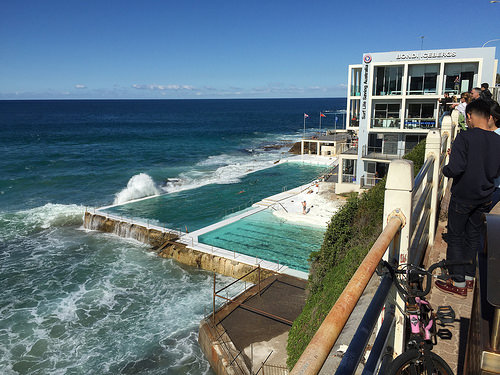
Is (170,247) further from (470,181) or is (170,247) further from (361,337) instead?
(361,337)

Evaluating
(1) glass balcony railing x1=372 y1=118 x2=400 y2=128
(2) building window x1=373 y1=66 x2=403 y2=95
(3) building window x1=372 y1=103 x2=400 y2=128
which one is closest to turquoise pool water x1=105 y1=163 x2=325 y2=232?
(1) glass balcony railing x1=372 y1=118 x2=400 y2=128

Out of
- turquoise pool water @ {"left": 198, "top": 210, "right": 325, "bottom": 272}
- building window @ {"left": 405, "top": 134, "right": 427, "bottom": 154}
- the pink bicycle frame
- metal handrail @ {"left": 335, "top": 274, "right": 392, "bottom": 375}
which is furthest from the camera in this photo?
building window @ {"left": 405, "top": 134, "right": 427, "bottom": 154}

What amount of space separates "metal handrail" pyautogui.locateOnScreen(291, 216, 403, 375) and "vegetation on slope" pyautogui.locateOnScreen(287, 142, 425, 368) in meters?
7.67

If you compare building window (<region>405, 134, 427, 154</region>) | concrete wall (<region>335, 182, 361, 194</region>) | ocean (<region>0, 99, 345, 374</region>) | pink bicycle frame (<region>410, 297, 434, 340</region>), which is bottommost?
ocean (<region>0, 99, 345, 374</region>)

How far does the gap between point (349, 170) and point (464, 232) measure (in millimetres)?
31249

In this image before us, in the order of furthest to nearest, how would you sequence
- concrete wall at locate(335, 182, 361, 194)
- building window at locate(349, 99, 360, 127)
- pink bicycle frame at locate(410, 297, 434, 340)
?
building window at locate(349, 99, 360, 127) → concrete wall at locate(335, 182, 361, 194) → pink bicycle frame at locate(410, 297, 434, 340)

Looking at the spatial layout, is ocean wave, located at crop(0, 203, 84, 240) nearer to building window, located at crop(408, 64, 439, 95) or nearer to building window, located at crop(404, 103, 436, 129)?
building window, located at crop(404, 103, 436, 129)

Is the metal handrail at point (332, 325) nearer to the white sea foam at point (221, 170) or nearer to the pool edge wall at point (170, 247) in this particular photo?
the pool edge wall at point (170, 247)

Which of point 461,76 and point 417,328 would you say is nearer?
point 417,328

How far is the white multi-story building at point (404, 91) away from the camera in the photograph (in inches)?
1051

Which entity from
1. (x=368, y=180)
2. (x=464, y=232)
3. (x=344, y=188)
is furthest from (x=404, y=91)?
(x=464, y=232)

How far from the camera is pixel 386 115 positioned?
29.7 m

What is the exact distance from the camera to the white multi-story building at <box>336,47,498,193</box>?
87.6ft

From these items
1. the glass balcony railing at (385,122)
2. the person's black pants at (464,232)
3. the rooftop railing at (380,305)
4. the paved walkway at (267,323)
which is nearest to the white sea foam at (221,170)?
the glass balcony railing at (385,122)
